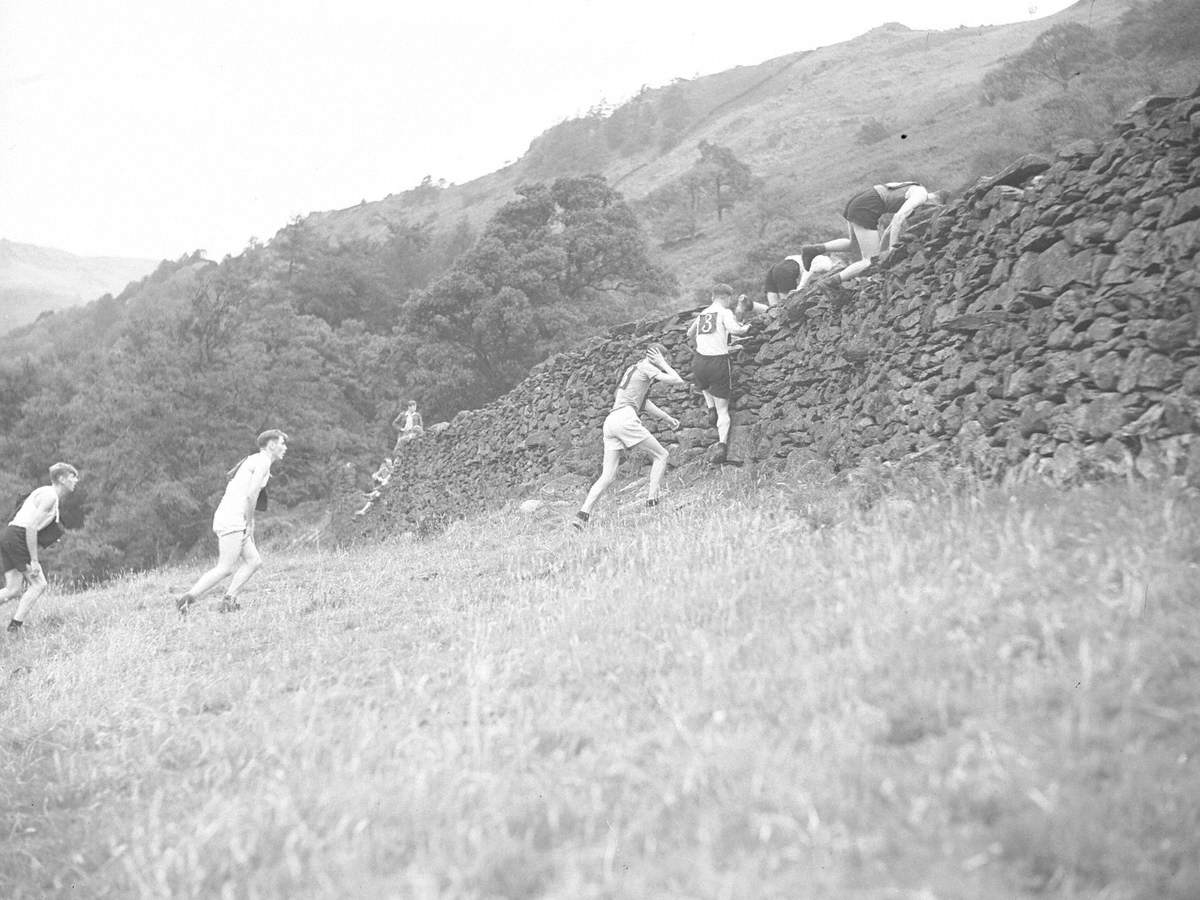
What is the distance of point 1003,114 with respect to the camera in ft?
108

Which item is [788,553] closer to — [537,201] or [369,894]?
[369,894]

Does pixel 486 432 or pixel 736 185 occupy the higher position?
pixel 736 185

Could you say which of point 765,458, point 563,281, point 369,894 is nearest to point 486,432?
point 765,458

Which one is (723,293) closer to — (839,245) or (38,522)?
(839,245)

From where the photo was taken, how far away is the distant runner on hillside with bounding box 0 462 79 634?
8953mm

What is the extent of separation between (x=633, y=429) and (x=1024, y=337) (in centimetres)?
421

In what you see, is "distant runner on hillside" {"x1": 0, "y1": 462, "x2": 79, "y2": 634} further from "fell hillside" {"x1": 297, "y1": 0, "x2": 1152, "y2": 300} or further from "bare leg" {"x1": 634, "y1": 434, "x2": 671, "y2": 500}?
"fell hillside" {"x1": 297, "y1": 0, "x2": 1152, "y2": 300}

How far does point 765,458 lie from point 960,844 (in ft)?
26.3

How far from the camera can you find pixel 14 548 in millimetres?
8984

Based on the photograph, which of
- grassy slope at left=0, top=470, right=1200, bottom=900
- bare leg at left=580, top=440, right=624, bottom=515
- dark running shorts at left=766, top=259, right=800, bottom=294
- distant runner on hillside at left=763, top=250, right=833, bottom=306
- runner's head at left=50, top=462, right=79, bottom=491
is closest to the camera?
grassy slope at left=0, top=470, right=1200, bottom=900

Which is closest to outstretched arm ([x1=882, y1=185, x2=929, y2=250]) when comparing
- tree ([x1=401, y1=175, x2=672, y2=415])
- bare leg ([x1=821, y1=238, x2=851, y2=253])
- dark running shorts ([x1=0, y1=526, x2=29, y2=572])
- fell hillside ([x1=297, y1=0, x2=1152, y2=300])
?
bare leg ([x1=821, y1=238, x2=851, y2=253])

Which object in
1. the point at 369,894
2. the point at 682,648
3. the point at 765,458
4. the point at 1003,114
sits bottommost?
the point at 765,458

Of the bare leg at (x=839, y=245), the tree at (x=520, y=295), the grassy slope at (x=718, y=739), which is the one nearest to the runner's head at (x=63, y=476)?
the grassy slope at (x=718, y=739)

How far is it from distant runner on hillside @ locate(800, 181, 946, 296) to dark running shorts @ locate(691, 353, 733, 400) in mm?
1483
